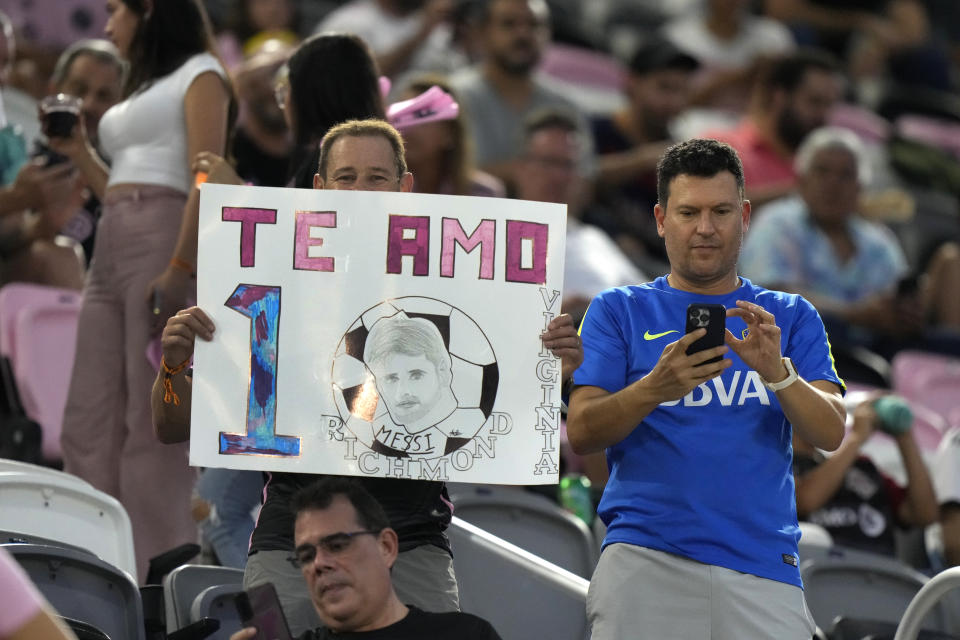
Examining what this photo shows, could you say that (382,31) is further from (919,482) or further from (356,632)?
(356,632)

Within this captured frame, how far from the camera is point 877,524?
5.98 metres

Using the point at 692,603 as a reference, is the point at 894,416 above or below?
above

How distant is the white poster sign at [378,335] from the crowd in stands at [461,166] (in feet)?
0.31

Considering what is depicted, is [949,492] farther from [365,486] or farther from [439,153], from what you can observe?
[365,486]

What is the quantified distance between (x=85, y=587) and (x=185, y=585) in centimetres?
40

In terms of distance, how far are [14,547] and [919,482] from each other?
3514mm

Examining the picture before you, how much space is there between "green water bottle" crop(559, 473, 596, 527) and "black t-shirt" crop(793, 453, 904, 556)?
816 mm

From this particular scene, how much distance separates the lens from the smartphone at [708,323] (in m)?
3.25

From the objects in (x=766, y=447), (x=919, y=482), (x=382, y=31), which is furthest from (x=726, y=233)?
(x=382, y=31)

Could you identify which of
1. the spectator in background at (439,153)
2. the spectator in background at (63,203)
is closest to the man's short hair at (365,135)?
the spectator in background at (63,203)

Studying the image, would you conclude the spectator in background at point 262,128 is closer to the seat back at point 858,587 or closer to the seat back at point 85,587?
the seat back at point 858,587

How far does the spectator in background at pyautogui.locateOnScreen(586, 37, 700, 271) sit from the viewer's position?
8352 millimetres

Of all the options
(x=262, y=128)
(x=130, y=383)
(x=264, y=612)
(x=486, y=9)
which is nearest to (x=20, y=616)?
(x=264, y=612)

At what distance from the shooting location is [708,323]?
3.26m
